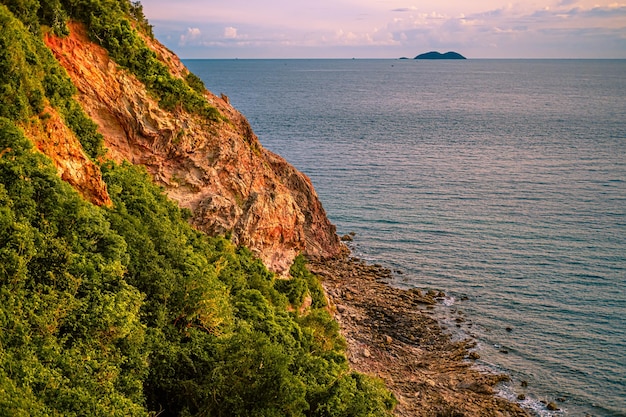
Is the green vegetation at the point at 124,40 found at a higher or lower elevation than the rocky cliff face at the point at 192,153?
higher

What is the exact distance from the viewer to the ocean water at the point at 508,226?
4138cm

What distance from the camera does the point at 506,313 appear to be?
155 feet

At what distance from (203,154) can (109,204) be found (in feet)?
41.9

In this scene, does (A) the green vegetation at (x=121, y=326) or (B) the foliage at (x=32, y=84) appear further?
(B) the foliage at (x=32, y=84)

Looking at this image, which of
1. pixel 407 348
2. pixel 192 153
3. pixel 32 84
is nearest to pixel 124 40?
pixel 192 153

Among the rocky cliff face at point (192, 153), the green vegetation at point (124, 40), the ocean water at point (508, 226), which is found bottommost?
the ocean water at point (508, 226)

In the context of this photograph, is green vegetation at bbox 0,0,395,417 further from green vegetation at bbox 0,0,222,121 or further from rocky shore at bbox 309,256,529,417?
rocky shore at bbox 309,256,529,417

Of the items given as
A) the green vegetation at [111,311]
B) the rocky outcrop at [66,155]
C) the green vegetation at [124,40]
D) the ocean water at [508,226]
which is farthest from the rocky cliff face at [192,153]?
the ocean water at [508,226]

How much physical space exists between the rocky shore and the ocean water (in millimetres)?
1805

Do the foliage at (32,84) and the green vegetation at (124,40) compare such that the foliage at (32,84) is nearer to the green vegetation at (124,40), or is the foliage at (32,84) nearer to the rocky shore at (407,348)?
the green vegetation at (124,40)

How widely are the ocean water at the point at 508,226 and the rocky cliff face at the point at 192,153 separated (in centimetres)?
1710

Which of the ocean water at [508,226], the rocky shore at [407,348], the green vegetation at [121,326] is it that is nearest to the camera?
the green vegetation at [121,326]

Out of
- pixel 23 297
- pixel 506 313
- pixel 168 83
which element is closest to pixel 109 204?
pixel 23 297

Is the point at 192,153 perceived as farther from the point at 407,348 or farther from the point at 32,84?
the point at 407,348
